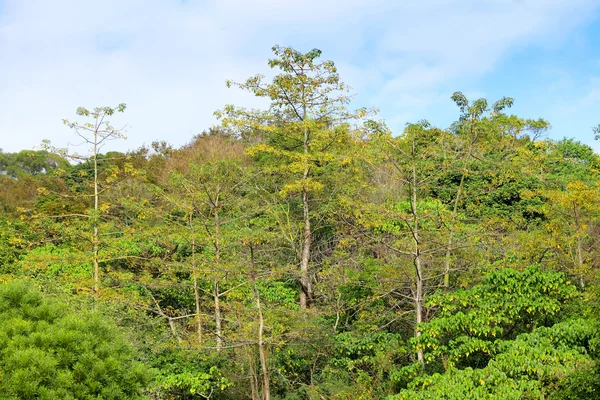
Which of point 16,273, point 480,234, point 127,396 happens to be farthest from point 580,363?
point 16,273

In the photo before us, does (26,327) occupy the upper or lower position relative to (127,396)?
upper

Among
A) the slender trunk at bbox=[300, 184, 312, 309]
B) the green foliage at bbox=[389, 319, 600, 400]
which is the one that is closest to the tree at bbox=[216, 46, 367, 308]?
the slender trunk at bbox=[300, 184, 312, 309]

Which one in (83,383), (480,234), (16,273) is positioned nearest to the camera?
(83,383)

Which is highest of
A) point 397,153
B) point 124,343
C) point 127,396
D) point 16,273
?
point 397,153

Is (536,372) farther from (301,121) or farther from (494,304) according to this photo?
(301,121)

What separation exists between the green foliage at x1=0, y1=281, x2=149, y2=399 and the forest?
0.03 m

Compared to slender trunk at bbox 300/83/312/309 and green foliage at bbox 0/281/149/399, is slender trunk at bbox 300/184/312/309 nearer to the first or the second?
slender trunk at bbox 300/83/312/309

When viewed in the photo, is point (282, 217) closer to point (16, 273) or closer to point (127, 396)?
point (16, 273)

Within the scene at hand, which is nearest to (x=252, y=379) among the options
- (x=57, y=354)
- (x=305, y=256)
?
(x=305, y=256)

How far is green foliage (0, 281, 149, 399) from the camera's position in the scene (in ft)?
23.3

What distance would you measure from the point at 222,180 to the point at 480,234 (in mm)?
6641

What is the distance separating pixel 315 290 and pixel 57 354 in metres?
9.85

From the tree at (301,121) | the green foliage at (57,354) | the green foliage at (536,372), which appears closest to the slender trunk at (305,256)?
the tree at (301,121)

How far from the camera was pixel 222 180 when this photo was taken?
48.0ft
